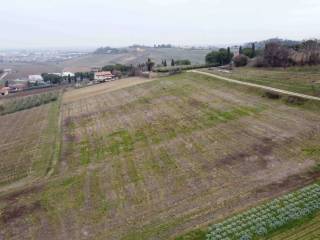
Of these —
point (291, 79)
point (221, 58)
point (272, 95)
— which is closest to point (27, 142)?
point (272, 95)

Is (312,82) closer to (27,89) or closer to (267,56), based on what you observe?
(267,56)

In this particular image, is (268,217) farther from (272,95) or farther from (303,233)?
(272,95)

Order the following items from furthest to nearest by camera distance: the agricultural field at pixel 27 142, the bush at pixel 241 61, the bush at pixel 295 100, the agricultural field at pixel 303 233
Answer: the bush at pixel 241 61 → the bush at pixel 295 100 → the agricultural field at pixel 27 142 → the agricultural field at pixel 303 233

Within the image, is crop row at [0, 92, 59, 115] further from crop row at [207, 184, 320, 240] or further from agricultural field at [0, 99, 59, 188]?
crop row at [207, 184, 320, 240]

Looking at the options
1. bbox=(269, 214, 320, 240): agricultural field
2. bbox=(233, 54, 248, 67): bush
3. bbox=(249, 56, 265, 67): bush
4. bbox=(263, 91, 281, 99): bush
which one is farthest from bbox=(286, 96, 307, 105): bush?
bbox=(233, 54, 248, 67): bush

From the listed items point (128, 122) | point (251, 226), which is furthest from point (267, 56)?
point (251, 226)

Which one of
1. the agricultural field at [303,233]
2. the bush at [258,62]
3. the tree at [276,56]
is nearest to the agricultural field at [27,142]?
the agricultural field at [303,233]

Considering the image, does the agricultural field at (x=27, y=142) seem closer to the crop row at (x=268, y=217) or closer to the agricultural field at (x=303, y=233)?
the crop row at (x=268, y=217)
